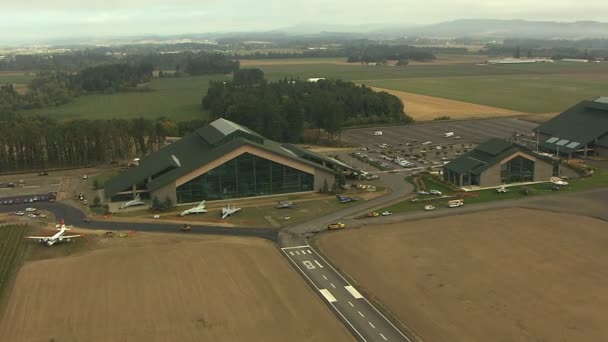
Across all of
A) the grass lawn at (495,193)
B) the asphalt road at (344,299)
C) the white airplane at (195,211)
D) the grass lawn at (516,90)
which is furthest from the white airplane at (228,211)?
the grass lawn at (516,90)

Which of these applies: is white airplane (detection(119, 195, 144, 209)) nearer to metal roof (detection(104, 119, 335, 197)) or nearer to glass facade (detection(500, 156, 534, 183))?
metal roof (detection(104, 119, 335, 197))

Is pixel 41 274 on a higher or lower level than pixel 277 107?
lower

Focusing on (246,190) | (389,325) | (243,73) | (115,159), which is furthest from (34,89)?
(389,325)

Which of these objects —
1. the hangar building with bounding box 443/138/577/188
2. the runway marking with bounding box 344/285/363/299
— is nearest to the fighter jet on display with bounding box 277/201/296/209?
the runway marking with bounding box 344/285/363/299

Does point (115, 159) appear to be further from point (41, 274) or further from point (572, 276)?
point (572, 276)

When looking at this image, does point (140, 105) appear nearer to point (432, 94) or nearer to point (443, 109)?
point (443, 109)

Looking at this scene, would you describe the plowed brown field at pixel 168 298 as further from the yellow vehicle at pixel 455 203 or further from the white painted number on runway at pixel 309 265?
the yellow vehicle at pixel 455 203
